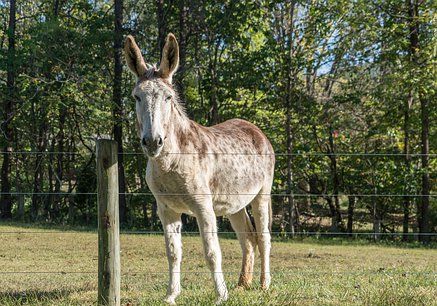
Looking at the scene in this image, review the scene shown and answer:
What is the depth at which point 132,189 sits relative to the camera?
90.3 ft

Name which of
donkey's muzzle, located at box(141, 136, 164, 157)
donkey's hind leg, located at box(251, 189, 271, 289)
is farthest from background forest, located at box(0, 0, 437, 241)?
donkey's muzzle, located at box(141, 136, 164, 157)

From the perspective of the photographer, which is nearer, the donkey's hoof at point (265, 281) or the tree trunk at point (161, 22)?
the donkey's hoof at point (265, 281)

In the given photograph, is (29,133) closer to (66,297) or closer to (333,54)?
(333,54)

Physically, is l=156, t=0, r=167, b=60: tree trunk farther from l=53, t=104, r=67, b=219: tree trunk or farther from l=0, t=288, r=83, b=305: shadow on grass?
l=0, t=288, r=83, b=305: shadow on grass

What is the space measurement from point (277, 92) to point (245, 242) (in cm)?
1486

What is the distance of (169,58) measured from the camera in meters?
5.87

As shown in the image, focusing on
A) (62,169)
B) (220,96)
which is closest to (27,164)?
(62,169)

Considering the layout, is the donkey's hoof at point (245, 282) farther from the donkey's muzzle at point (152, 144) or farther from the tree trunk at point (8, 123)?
the tree trunk at point (8, 123)

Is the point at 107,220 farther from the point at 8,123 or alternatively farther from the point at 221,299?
the point at 8,123

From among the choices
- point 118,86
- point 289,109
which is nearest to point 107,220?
point 289,109

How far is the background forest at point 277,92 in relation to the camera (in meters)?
20.2

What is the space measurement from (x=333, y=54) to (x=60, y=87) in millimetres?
10632

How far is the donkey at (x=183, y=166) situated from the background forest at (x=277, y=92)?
13.2 meters

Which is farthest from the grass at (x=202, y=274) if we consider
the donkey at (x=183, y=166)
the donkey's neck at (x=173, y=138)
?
the donkey's neck at (x=173, y=138)
